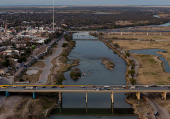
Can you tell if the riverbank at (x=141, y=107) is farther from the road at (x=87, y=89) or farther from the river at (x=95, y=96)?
the road at (x=87, y=89)

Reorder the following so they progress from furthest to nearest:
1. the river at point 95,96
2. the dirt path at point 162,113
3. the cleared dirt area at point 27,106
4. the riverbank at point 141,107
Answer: the river at point 95,96 < the riverbank at point 141,107 < the dirt path at point 162,113 < the cleared dirt area at point 27,106

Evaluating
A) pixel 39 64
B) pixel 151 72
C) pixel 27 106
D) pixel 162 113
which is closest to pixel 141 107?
pixel 162 113

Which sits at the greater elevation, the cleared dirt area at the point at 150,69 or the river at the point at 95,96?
the cleared dirt area at the point at 150,69

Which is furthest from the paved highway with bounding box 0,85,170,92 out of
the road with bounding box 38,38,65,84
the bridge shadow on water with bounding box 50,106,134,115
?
the road with bounding box 38,38,65,84

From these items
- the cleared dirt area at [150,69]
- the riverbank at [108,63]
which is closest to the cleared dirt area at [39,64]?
the riverbank at [108,63]

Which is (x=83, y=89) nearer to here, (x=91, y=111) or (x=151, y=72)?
(x=91, y=111)
